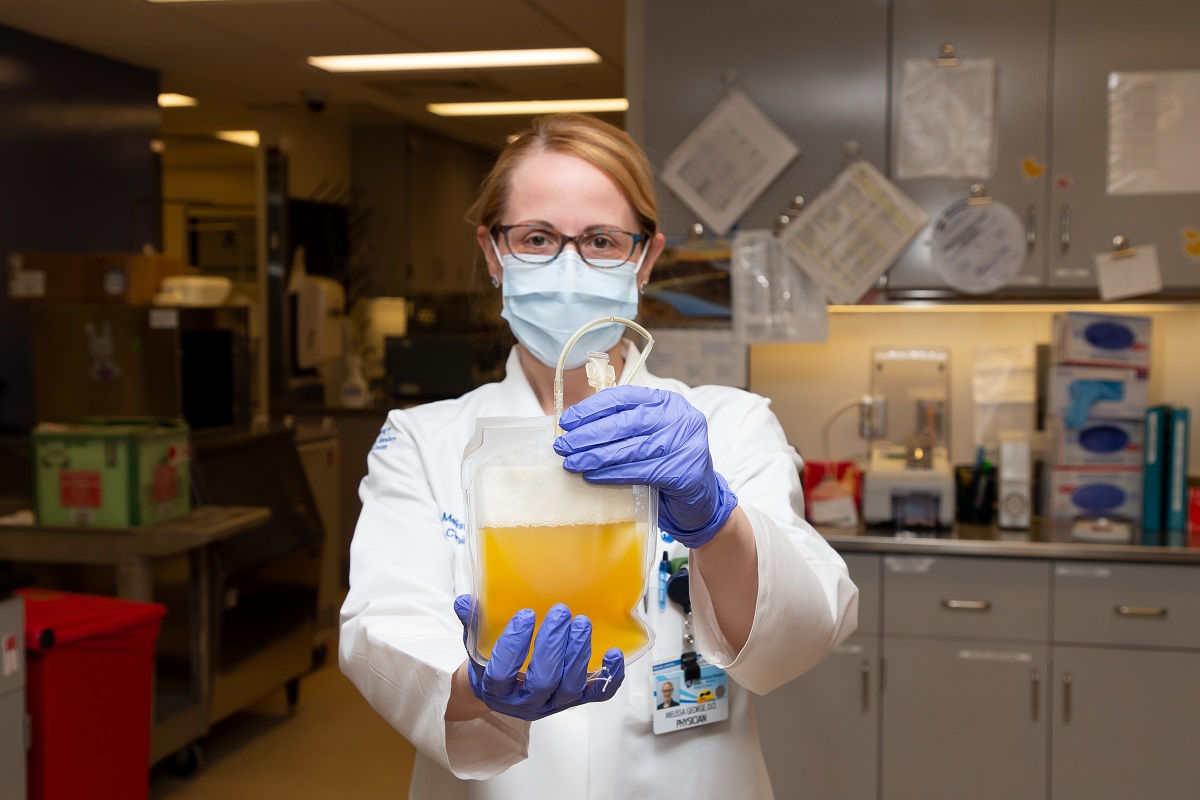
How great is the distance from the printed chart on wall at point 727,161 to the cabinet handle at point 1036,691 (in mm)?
1435

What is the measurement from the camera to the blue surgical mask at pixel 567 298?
1324 mm

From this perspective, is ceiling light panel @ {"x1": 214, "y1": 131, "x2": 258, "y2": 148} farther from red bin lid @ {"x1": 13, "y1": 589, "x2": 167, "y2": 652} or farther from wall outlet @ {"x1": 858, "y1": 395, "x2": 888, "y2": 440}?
wall outlet @ {"x1": 858, "y1": 395, "x2": 888, "y2": 440}

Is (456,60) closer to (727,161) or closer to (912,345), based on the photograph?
(727,161)

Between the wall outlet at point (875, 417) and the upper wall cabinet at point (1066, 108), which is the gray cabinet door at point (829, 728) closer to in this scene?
the wall outlet at point (875, 417)

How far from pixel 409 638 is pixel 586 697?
0.93 ft

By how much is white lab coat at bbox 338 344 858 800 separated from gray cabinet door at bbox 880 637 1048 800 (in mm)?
1511

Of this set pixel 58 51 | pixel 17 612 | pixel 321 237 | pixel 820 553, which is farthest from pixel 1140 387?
pixel 321 237

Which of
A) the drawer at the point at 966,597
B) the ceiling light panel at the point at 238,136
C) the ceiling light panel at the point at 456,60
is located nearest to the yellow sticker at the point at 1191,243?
the drawer at the point at 966,597

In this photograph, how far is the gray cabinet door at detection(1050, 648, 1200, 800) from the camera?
8.88ft

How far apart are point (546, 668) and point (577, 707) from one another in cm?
47

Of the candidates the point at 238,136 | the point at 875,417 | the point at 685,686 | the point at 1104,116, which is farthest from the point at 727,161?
the point at 238,136

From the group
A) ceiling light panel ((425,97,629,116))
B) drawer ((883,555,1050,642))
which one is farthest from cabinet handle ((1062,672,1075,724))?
ceiling light panel ((425,97,629,116))

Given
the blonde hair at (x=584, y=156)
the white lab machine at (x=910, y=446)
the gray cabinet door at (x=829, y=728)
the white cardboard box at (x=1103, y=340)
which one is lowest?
the gray cabinet door at (x=829, y=728)

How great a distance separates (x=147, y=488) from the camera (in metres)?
3.36
